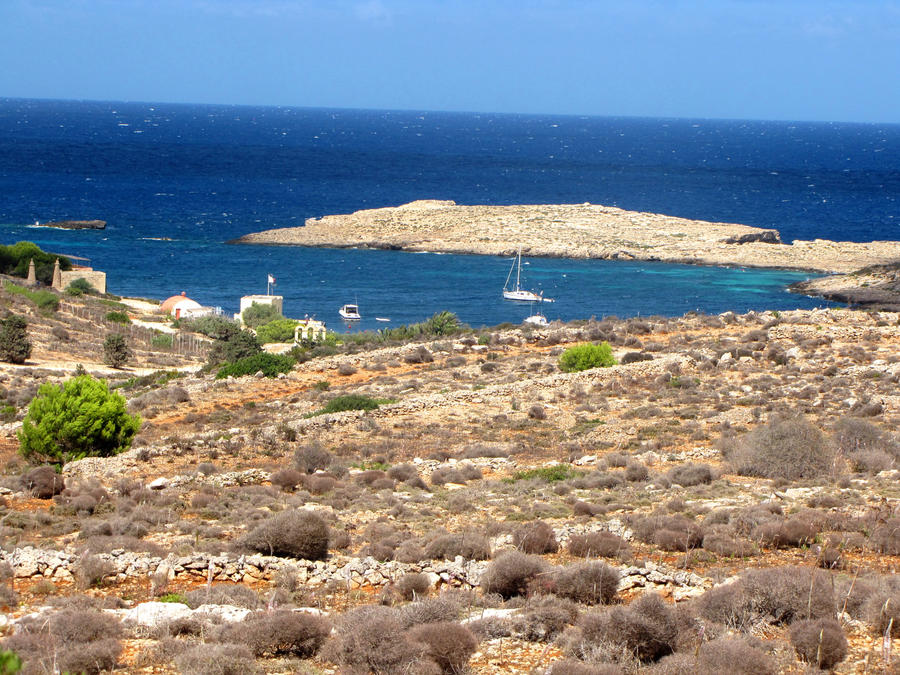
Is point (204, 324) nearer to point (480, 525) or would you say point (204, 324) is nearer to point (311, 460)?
point (311, 460)

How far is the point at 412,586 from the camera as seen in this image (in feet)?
35.1

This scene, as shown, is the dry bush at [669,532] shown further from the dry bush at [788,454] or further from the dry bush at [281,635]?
the dry bush at [281,635]

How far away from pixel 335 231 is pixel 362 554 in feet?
295

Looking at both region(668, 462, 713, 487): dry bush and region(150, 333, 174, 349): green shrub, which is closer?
region(668, 462, 713, 487): dry bush

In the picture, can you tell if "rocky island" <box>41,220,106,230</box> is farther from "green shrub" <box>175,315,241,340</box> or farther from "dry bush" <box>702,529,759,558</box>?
"dry bush" <box>702,529,759,558</box>

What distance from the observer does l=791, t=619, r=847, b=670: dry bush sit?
8086 mm

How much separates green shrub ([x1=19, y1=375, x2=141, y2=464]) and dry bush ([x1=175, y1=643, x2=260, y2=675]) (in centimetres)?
1209

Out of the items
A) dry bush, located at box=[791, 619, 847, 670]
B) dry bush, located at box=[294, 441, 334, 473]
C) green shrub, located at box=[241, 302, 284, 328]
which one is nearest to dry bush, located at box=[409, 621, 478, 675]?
dry bush, located at box=[791, 619, 847, 670]

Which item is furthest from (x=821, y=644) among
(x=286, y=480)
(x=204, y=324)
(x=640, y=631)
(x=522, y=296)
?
(x=522, y=296)

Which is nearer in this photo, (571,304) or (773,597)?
(773,597)

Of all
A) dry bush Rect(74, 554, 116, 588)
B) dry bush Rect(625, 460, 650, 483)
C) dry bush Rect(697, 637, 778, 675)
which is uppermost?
dry bush Rect(697, 637, 778, 675)

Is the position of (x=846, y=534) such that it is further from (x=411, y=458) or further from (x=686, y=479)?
(x=411, y=458)

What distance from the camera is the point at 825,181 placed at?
176625 millimetres

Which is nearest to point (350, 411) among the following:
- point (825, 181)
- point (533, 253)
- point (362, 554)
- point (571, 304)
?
point (362, 554)
